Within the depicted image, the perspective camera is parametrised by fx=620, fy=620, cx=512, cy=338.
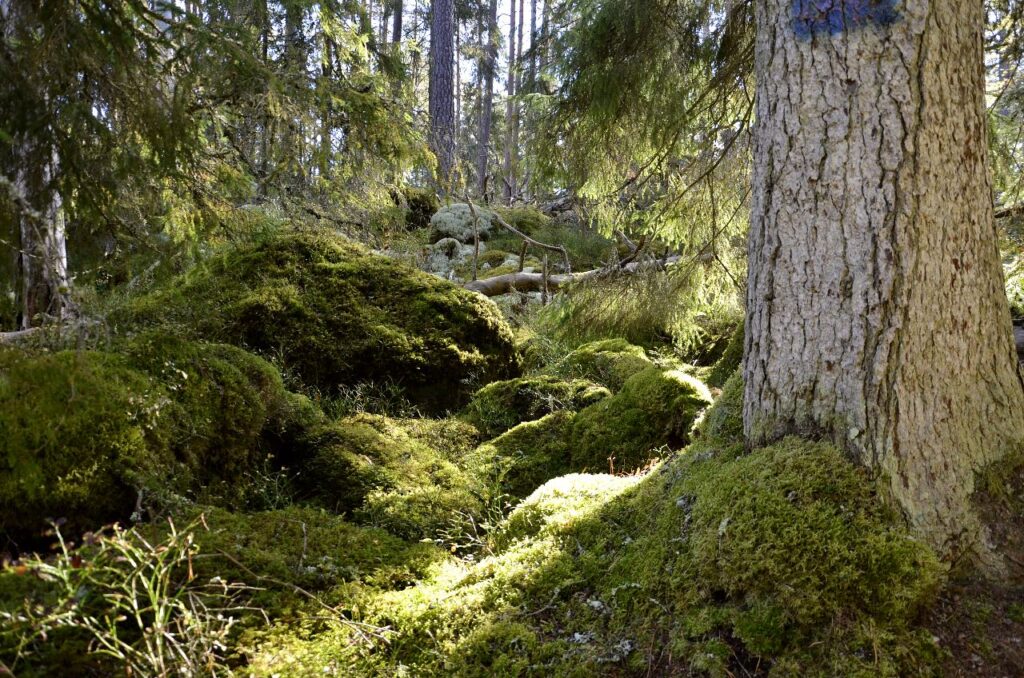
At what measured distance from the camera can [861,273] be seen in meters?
2.28

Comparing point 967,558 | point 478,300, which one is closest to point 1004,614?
point 967,558

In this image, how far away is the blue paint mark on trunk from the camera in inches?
90.0

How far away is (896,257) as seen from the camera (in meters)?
2.24

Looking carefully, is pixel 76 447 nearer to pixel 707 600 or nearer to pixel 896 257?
pixel 707 600

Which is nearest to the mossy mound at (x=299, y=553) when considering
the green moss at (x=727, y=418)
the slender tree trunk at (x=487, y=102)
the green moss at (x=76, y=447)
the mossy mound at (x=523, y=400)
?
the green moss at (x=76, y=447)

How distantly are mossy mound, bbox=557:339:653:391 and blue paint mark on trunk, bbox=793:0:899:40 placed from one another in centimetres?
375

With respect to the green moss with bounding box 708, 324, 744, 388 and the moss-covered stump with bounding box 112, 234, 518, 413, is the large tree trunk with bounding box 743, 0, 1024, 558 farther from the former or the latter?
the moss-covered stump with bounding box 112, 234, 518, 413

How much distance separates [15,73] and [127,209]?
3.23 ft

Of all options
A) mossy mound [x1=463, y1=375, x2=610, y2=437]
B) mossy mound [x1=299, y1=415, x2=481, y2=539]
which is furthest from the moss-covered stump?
mossy mound [x1=299, y1=415, x2=481, y2=539]

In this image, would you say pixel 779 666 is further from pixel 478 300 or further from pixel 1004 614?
pixel 478 300

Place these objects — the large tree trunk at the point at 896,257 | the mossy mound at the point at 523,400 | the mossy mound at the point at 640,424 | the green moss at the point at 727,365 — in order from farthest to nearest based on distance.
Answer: the green moss at the point at 727,365
the mossy mound at the point at 523,400
the mossy mound at the point at 640,424
the large tree trunk at the point at 896,257

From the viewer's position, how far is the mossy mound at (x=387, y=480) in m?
3.55

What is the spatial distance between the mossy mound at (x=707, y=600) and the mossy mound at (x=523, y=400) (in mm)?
2525

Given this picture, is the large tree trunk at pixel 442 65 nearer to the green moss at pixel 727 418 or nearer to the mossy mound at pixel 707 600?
the green moss at pixel 727 418
